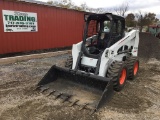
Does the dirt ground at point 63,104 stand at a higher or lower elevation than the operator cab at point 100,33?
lower

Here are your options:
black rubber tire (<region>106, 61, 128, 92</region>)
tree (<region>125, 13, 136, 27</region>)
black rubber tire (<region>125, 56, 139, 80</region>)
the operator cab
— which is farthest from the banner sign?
tree (<region>125, 13, 136, 27</region>)

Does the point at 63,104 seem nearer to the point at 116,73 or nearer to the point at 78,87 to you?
the point at 78,87

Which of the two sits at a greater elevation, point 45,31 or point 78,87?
point 45,31

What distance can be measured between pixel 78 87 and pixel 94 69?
2.28ft

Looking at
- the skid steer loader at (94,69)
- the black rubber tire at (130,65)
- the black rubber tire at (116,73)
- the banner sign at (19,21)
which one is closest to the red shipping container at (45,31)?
the banner sign at (19,21)

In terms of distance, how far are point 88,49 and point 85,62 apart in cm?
49

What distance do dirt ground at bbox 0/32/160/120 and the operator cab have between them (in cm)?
145

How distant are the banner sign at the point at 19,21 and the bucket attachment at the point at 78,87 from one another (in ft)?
14.9

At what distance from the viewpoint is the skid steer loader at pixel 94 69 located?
14.1ft

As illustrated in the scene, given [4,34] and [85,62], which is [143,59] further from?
[4,34]

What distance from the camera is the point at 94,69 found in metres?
5.01

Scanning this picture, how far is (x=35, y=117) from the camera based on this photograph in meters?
3.62

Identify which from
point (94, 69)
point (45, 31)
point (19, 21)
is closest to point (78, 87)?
point (94, 69)

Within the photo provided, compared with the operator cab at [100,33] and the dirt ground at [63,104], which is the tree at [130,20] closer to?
the dirt ground at [63,104]
